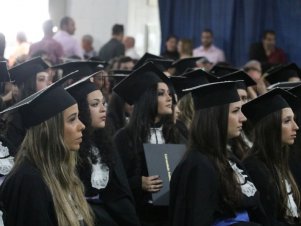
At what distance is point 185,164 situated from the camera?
416 cm

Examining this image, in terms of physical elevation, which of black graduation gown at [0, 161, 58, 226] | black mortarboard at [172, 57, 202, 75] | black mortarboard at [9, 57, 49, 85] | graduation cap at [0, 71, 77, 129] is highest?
graduation cap at [0, 71, 77, 129]

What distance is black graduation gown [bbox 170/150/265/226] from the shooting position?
4.01 m

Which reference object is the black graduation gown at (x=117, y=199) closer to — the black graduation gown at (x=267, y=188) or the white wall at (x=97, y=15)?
the black graduation gown at (x=267, y=188)

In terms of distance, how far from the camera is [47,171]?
3.61 metres

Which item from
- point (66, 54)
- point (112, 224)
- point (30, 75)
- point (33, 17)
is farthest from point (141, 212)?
point (33, 17)

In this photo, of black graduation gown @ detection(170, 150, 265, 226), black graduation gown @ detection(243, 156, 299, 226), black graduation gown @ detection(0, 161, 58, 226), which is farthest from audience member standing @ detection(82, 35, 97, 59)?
black graduation gown @ detection(0, 161, 58, 226)

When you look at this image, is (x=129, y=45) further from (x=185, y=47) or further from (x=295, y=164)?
(x=295, y=164)

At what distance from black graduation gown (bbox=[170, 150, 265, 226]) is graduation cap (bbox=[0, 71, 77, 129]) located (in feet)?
2.66

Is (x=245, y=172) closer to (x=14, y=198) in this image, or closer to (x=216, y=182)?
(x=216, y=182)

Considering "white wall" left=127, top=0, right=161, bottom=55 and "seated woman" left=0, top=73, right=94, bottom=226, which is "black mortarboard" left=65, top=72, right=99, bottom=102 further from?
"white wall" left=127, top=0, right=161, bottom=55

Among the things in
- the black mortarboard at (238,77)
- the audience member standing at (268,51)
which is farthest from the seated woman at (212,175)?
the audience member standing at (268,51)

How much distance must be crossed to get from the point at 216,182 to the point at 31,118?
1124 mm

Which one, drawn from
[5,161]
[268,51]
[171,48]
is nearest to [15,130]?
[5,161]

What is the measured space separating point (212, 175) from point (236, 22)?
8.30 meters
